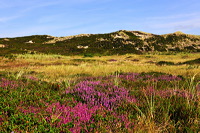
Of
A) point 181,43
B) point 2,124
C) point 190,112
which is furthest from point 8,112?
point 181,43

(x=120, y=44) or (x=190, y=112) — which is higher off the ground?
(x=120, y=44)

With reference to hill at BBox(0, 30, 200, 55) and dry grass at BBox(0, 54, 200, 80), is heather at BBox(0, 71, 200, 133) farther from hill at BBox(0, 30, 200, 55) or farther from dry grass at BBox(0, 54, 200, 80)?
hill at BBox(0, 30, 200, 55)

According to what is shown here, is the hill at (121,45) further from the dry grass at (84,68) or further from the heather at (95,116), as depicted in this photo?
the heather at (95,116)

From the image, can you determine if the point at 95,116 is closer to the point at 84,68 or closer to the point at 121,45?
the point at 84,68

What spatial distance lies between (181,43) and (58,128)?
63.0m

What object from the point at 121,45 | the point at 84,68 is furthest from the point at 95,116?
the point at 121,45

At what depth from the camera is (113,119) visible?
3.35 meters

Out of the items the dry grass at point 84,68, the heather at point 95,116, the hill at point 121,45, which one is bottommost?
the dry grass at point 84,68

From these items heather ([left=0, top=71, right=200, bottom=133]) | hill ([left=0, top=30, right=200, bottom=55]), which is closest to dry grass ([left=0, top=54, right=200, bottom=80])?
heather ([left=0, top=71, right=200, bottom=133])

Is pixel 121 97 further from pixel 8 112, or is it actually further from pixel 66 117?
pixel 8 112

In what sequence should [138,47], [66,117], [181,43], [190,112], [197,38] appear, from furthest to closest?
[197,38], [181,43], [138,47], [190,112], [66,117]

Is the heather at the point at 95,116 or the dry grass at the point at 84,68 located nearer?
the heather at the point at 95,116

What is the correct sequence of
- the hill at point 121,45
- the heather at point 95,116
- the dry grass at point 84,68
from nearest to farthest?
the heather at point 95,116, the dry grass at point 84,68, the hill at point 121,45

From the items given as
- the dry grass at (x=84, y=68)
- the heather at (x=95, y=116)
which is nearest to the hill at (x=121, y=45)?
the dry grass at (x=84, y=68)
